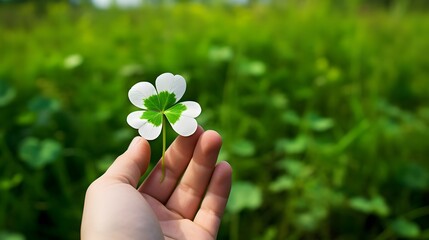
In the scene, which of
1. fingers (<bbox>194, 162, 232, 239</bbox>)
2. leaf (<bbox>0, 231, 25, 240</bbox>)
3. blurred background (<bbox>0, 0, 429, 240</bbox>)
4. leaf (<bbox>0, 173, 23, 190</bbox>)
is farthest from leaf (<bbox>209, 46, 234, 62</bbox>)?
fingers (<bbox>194, 162, 232, 239</bbox>)

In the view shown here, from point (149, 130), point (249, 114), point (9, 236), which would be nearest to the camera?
point (149, 130)

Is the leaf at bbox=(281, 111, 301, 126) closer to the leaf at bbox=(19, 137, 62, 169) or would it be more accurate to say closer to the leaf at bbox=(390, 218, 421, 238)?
the leaf at bbox=(390, 218, 421, 238)

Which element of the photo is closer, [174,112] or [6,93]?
[174,112]

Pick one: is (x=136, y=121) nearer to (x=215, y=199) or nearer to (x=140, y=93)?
(x=140, y=93)

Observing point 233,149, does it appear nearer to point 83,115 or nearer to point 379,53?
point 83,115

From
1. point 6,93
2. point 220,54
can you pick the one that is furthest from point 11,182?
point 220,54

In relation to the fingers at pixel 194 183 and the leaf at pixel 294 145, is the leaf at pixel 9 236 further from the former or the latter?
the leaf at pixel 294 145
